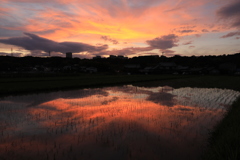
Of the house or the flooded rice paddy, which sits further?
the house

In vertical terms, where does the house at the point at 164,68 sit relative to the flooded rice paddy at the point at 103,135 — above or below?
above

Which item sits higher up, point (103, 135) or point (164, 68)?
point (164, 68)

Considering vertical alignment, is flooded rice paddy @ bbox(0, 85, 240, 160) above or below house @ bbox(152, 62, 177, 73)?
below

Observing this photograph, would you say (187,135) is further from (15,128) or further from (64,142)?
(15,128)

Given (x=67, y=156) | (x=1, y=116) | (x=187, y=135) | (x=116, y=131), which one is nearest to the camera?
(x=67, y=156)

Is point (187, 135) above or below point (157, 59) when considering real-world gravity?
below

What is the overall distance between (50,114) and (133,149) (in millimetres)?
6053

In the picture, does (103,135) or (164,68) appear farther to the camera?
(164,68)

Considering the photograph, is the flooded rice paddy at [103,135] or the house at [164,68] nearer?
the flooded rice paddy at [103,135]

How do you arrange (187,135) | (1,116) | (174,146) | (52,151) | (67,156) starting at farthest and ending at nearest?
(1,116) < (187,135) < (174,146) < (52,151) < (67,156)

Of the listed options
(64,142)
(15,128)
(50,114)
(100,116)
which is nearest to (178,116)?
(100,116)

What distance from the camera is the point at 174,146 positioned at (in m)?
5.09

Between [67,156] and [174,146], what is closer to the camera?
[67,156]

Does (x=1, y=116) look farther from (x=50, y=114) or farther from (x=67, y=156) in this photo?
(x=67, y=156)
